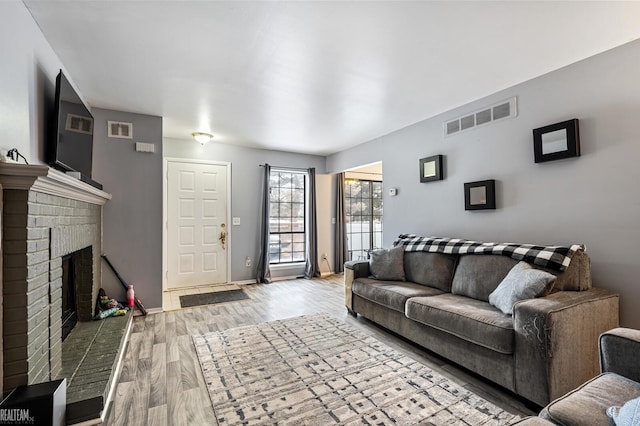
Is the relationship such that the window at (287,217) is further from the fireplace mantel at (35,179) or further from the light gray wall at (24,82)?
the fireplace mantel at (35,179)

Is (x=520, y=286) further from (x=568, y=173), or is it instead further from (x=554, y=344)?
(x=568, y=173)

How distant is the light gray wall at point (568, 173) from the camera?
2232 millimetres

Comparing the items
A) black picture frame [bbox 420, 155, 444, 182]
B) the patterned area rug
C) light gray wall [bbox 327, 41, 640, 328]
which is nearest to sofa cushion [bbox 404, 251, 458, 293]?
light gray wall [bbox 327, 41, 640, 328]

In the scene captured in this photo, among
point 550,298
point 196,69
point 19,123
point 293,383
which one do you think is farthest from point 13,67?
point 550,298

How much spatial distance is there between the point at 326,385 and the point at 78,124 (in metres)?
2.93

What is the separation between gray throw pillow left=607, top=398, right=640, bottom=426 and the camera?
0.86 meters

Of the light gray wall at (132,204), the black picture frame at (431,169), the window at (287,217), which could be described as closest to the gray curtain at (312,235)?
the window at (287,217)

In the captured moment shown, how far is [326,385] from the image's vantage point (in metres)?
2.10

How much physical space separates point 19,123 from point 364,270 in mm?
3243

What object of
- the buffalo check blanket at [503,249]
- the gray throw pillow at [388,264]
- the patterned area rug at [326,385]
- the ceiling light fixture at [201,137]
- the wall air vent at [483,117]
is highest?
the ceiling light fixture at [201,137]

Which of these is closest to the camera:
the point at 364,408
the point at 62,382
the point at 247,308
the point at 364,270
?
the point at 62,382

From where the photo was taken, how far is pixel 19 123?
180 cm

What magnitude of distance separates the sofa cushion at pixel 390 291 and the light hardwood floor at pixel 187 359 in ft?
1.16

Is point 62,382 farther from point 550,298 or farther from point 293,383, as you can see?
point 550,298
